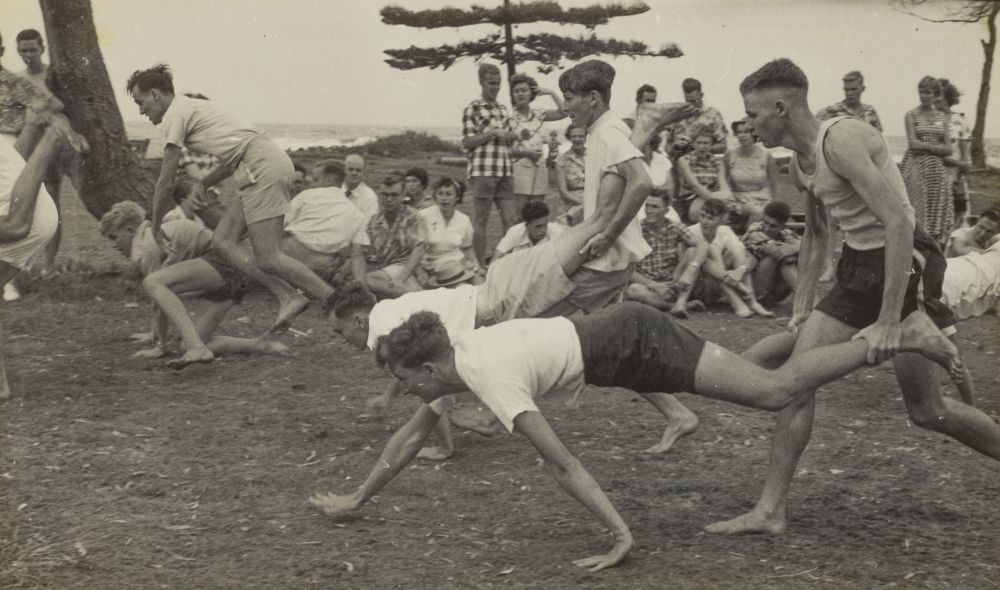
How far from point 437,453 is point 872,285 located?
2.14 metres

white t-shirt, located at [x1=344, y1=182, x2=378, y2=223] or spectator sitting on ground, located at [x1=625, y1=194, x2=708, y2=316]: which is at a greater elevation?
white t-shirt, located at [x1=344, y1=182, x2=378, y2=223]

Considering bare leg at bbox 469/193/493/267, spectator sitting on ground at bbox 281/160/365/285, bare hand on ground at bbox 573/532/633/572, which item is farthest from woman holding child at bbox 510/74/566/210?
bare hand on ground at bbox 573/532/633/572

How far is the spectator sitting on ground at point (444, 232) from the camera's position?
27.8 ft

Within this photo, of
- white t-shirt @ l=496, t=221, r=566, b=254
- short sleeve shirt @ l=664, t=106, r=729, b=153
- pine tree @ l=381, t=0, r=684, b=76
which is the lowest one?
white t-shirt @ l=496, t=221, r=566, b=254

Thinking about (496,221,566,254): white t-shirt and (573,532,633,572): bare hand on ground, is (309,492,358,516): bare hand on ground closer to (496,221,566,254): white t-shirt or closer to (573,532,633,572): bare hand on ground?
(573,532,633,572): bare hand on ground

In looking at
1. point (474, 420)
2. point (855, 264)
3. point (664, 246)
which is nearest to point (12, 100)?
point (664, 246)

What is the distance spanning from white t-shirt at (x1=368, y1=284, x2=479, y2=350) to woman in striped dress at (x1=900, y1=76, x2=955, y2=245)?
5968 mm

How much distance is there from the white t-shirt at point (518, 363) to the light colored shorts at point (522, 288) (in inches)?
34.8

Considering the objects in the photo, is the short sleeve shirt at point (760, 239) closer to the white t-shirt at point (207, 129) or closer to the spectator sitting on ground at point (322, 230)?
the spectator sitting on ground at point (322, 230)

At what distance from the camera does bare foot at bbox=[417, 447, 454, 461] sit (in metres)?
5.19

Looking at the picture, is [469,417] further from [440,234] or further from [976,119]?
[976,119]

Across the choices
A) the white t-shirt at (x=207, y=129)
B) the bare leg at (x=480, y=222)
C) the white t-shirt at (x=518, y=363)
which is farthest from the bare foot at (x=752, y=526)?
the bare leg at (x=480, y=222)

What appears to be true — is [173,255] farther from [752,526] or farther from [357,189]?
[752,526]

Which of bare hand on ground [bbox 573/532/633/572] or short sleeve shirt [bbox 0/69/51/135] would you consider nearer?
bare hand on ground [bbox 573/532/633/572]
